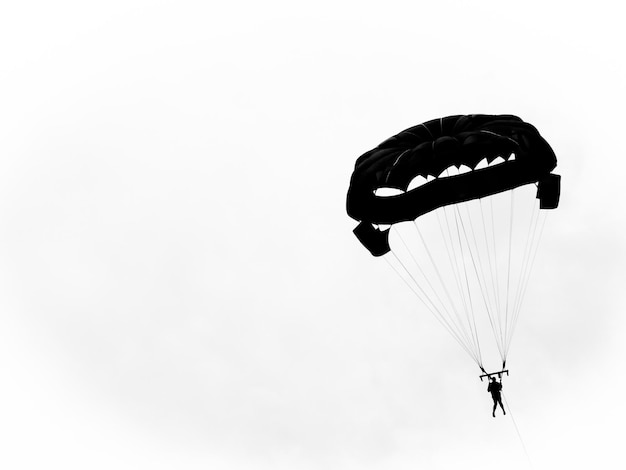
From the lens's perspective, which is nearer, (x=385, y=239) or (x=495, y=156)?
(x=495, y=156)

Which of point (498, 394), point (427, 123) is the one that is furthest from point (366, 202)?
point (498, 394)

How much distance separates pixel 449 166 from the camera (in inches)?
755

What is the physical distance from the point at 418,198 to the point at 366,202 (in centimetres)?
162

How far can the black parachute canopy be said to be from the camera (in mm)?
19172

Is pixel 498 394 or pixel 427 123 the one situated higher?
pixel 427 123

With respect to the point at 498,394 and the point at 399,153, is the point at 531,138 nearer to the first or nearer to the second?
the point at 399,153

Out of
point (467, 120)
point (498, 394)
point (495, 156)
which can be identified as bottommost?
point (498, 394)

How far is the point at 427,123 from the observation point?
21.1 meters

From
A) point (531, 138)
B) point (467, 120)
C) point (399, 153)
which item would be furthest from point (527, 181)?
point (399, 153)

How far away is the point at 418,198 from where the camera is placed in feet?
67.8

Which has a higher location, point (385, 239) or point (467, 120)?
point (467, 120)

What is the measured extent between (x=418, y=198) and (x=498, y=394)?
20.8 ft

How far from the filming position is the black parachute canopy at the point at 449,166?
19.2m

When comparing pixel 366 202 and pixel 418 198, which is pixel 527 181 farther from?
pixel 366 202
